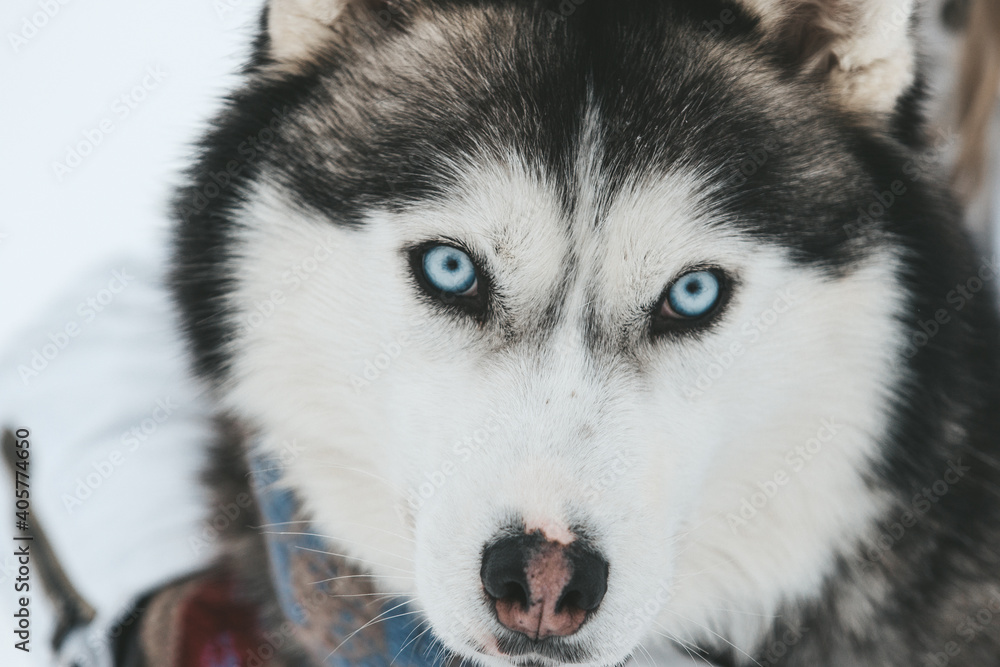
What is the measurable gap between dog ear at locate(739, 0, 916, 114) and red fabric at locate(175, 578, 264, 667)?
146 centimetres

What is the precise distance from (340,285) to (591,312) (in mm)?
378

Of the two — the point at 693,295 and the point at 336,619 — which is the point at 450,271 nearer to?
the point at 693,295

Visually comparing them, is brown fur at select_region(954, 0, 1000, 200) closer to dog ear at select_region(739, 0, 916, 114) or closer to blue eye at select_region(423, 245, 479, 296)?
dog ear at select_region(739, 0, 916, 114)

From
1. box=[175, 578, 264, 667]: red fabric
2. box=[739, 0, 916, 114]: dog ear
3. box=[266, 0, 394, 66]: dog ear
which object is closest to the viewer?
box=[739, 0, 916, 114]: dog ear

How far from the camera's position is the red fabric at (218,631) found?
1.55m

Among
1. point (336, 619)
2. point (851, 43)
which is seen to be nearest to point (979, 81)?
point (851, 43)

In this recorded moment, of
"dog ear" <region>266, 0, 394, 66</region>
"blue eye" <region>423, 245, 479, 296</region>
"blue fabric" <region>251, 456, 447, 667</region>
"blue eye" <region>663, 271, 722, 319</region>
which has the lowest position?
"blue fabric" <region>251, 456, 447, 667</region>

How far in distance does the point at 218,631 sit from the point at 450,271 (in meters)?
1.03

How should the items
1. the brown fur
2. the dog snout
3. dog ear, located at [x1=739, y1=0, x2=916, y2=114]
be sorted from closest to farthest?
the dog snout, dog ear, located at [x1=739, y1=0, x2=916, y2=114], the brown fur

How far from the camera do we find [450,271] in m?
1.06

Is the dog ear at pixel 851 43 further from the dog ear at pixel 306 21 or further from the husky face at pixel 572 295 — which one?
the dog ear at pixel 306 21

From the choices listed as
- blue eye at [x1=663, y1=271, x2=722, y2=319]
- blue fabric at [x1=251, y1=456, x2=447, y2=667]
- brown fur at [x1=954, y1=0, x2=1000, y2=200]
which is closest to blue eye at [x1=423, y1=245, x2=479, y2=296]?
blue eye at [x1=663, y1=271, x2=722, y2=319]

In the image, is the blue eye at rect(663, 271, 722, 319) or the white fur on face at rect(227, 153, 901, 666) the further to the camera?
the blue eye at rect(663, 271, 722, 319)

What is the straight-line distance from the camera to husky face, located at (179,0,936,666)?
3.11 ft
